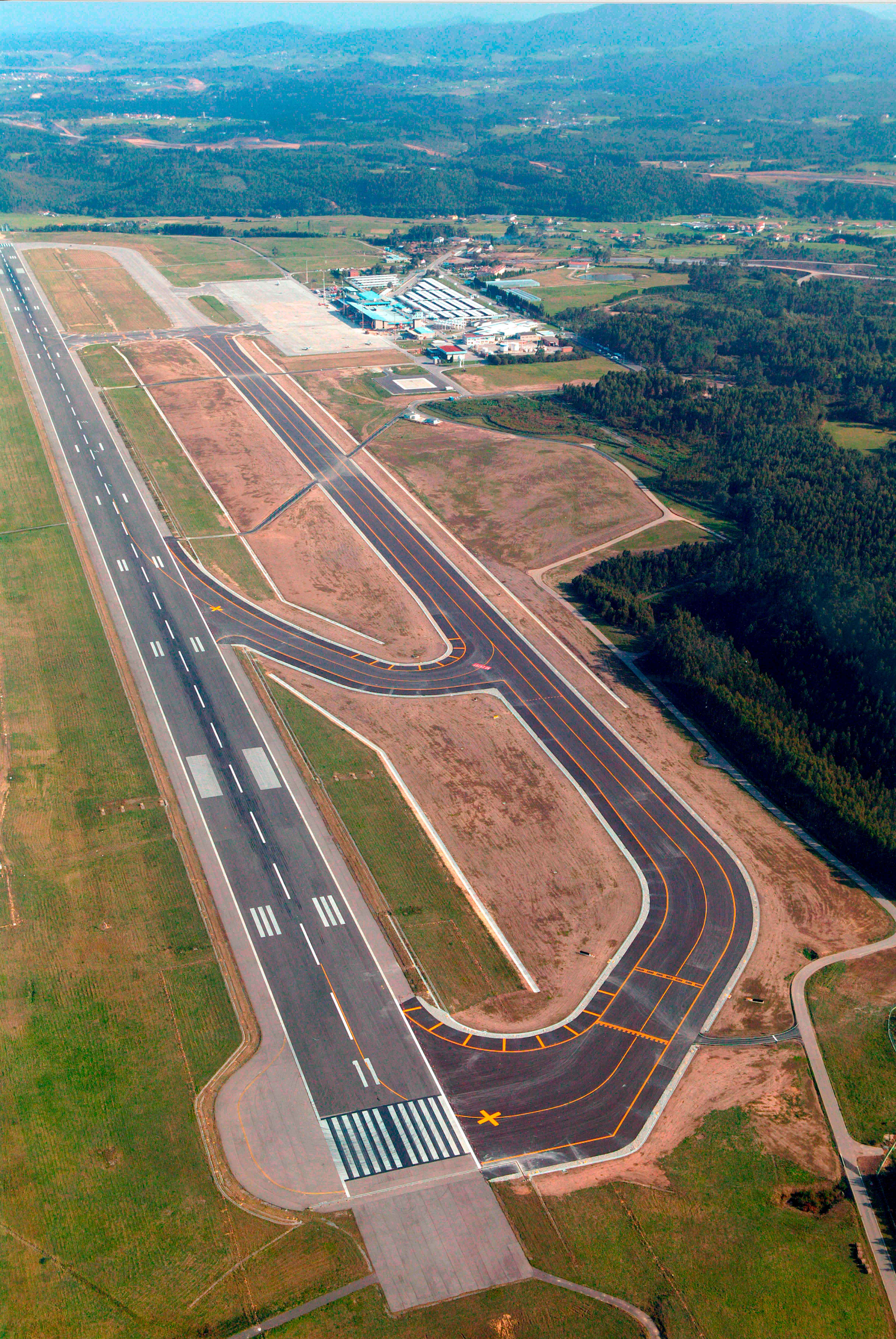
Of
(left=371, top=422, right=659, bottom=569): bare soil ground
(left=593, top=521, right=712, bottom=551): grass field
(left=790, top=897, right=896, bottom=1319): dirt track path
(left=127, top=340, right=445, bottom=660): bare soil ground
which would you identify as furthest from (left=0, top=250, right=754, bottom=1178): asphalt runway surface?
(left=593, top=521, right=712, bottom=551): grass field

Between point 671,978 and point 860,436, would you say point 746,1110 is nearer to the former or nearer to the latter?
point 671,978

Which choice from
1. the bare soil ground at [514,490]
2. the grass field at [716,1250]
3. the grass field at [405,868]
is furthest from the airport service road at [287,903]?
the bare soil ground at [514,490]

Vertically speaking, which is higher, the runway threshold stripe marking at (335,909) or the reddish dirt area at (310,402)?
the reddish dirt area at (310,402)

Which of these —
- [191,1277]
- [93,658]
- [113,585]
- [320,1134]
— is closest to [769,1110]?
[320,1134]

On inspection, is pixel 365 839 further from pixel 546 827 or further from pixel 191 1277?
pixel 191 1277

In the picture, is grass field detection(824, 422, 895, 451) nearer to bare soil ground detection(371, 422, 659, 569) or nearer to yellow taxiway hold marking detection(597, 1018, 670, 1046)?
bare soil ground detection(371, 422, 659, 569)

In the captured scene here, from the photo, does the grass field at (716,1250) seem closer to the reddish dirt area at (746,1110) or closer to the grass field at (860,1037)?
the reddish dirt area at (746,1110)

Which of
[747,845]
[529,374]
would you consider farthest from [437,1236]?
[529,374]
